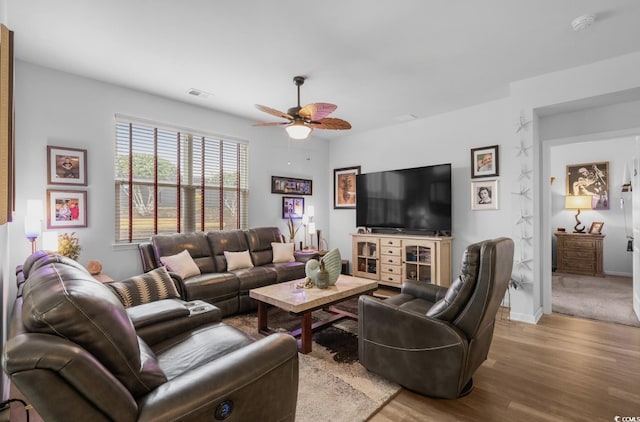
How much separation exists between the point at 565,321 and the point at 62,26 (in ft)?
18.4

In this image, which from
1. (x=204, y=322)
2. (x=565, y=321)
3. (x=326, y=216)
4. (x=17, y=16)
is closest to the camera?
(x=204, y=322)

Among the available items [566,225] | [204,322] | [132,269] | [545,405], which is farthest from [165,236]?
[566,225]

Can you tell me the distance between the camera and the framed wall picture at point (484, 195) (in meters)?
4.21

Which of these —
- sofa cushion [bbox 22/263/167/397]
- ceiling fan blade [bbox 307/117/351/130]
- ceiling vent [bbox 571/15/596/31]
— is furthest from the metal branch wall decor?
sofa cushion [bbox 22/263/167/397]

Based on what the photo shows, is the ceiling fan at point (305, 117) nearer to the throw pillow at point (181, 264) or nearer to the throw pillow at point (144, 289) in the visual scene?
the throw pillow at point (144, 289)

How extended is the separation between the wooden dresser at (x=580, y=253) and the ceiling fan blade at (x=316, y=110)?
18.8 ft

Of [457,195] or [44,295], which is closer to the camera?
[44,295]

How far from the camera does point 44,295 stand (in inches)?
39.4

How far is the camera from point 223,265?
4074 mm

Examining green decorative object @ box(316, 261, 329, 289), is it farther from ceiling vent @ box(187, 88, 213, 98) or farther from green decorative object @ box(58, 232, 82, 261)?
ceiling vent @ box(187, 88, 213, 98)

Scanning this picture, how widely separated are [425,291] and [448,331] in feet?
2.98

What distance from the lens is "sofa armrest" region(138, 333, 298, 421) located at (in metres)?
1.08

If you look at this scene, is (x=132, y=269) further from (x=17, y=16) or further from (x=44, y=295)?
(x=44, y=295)

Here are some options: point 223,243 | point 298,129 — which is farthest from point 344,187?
point 298,129
